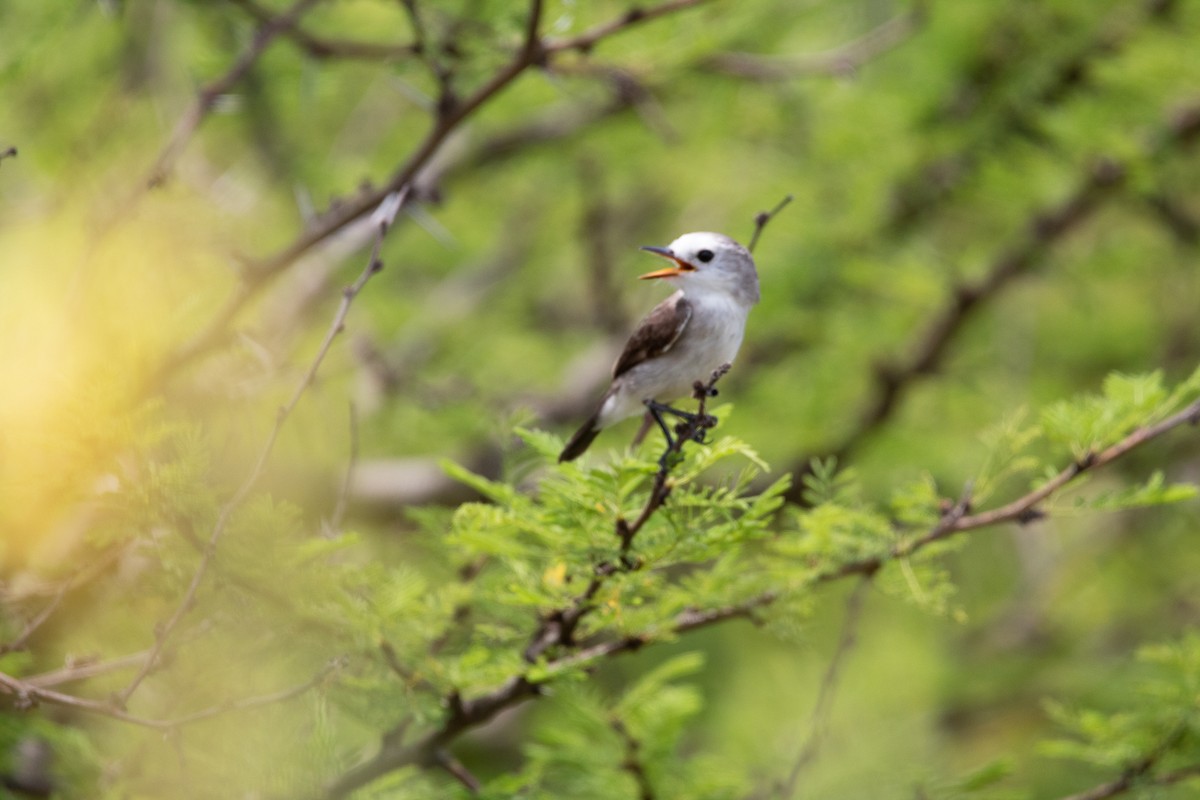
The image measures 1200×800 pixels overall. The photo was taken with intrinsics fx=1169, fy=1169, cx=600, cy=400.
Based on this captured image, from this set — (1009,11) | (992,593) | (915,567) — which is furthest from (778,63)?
(992,593)

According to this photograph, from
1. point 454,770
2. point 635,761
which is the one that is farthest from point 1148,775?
point 454,770

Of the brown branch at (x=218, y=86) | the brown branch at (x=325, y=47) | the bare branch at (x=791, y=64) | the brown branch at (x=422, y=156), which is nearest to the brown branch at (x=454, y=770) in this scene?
the brown branch at (x=422, y=156)

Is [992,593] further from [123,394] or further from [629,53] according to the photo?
[123,394]

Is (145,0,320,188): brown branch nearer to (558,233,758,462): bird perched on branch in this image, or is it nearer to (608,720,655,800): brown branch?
(558,233,758,462): bird perched on branch

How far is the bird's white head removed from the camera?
3174 mm

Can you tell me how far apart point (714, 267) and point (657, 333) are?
0.24 meters

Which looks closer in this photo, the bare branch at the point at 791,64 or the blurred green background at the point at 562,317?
the blurred green background at the point at 562,317

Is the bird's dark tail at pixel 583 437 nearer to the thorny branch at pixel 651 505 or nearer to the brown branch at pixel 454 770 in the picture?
the thorny branch at pixel 651 505

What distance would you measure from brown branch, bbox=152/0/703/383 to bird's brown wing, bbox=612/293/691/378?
33.3 inches

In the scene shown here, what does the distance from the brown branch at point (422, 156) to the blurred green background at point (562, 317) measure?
4.0 inches

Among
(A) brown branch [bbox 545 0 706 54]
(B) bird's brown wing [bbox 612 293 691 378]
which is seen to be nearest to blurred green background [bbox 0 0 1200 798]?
(A) brown branch [bbox 545 0 706 54]

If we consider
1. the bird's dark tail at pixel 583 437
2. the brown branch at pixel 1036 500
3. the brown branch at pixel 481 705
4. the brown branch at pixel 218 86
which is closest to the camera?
→ the brown branch at pixel 1036 500

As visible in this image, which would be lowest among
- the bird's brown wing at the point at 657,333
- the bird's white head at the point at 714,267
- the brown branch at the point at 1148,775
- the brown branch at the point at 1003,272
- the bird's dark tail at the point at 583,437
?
the brown branch at the point at 1003,272

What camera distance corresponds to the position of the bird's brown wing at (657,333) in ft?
10.6
